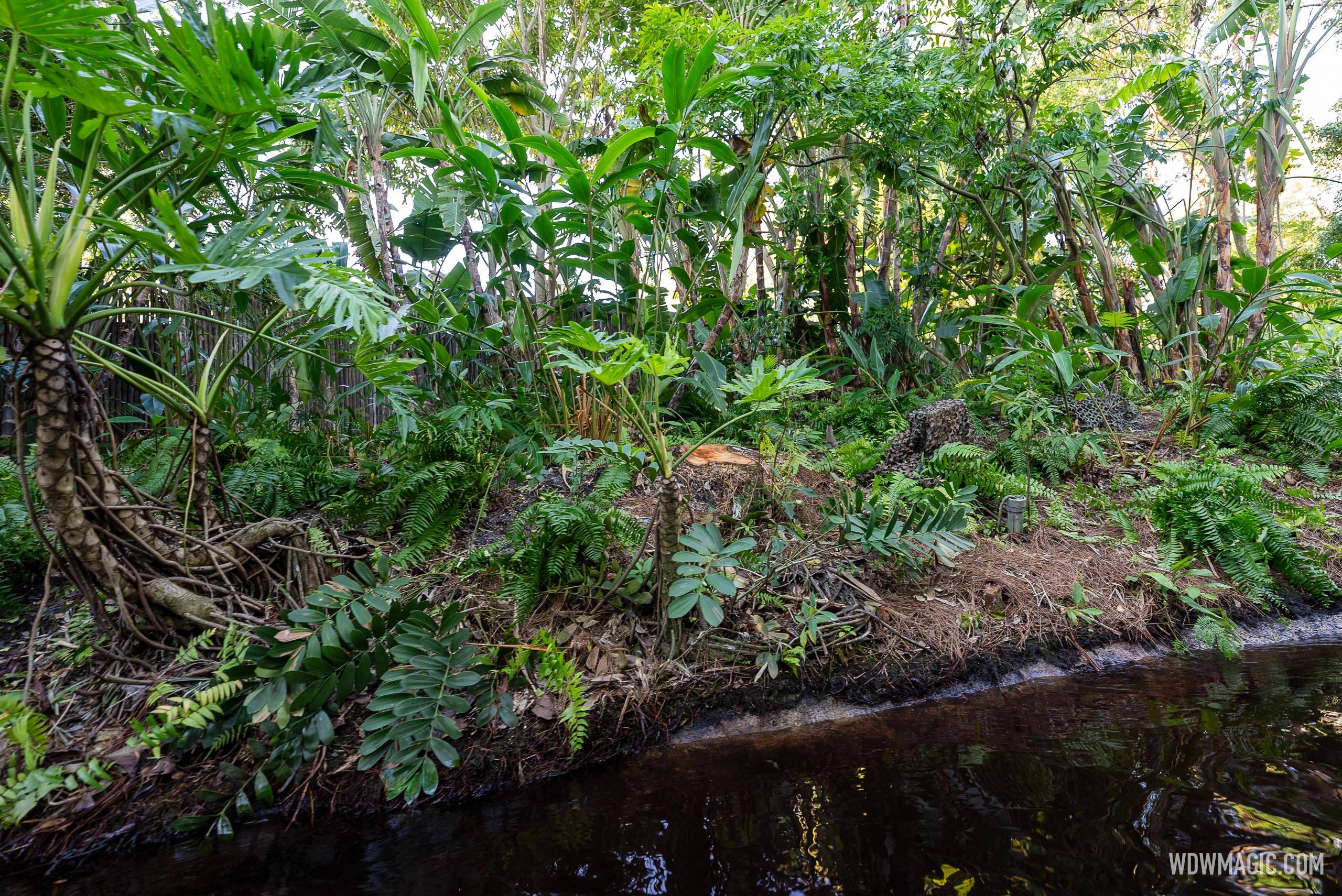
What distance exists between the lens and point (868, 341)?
4.71 m

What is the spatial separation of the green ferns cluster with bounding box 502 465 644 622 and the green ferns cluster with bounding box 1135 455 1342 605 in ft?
7.21

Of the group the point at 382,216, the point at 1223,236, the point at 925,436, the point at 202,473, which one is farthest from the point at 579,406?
the point at 1223,236

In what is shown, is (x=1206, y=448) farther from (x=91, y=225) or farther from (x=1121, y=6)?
(x=91, y=225)

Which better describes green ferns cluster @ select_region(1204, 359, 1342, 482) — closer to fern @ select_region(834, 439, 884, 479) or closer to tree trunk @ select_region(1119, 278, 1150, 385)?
tree trunk @ select_region(1119, 278, 1150, 385)

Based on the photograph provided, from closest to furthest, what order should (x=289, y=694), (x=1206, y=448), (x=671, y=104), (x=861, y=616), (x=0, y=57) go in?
(x=289, y=694) < (x=0, y=57) < (x=861, y=616) < (x=671, y=104) < (x=1206, y=448)

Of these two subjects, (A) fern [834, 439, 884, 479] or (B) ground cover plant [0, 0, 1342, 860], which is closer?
(B) ground cover plant [0, 0, 1342, 860]

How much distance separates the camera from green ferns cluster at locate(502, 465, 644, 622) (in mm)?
1953

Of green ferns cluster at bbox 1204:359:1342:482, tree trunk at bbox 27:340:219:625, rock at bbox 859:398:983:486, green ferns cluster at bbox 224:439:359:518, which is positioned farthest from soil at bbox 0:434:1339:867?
green ferns cluster at bbox 1204:359:1342:482

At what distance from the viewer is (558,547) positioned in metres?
2.00

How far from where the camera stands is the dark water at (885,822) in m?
1.18

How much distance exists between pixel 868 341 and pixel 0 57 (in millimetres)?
4517

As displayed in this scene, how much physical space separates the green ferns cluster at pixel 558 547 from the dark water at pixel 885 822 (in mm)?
590

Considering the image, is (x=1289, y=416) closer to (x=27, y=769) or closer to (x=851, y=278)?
(x=851, y=278)

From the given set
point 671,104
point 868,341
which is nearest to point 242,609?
point 671,104
